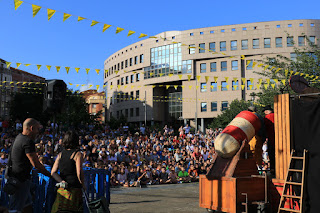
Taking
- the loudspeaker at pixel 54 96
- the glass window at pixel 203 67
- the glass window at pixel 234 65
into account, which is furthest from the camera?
the glass window at pixel 203 67

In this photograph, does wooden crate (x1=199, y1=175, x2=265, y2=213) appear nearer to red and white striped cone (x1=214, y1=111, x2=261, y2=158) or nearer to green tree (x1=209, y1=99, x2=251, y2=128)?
red and white striped cone (x1=214, y1=111, x2=261, y2=158)

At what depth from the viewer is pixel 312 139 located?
6625mm

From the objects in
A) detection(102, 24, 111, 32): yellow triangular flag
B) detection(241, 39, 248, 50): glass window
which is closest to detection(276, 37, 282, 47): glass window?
detection(241, 39, 248, 50): glass window

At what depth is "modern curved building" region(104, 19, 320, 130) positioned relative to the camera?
45.9 metres

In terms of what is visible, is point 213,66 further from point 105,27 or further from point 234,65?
point 105,27

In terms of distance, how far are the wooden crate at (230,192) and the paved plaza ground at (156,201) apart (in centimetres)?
67

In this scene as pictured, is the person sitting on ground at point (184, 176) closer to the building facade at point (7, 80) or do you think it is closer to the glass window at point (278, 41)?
the glass window at point (278, 41)

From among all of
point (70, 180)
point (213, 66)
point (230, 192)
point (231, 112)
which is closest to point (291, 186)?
point (230, 192)

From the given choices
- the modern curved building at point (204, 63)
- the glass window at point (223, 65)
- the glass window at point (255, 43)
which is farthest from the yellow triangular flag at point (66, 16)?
the glass window at point (255, 43)

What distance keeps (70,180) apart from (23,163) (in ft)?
2.80

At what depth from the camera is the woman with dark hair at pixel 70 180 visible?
4598mm

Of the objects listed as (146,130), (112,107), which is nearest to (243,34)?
(146,130)

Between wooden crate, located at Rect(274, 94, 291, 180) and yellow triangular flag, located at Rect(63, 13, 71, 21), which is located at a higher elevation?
yellow triangular flag, located at Rect(63, 13, 71, 21)

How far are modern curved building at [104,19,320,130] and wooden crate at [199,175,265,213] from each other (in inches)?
1297
